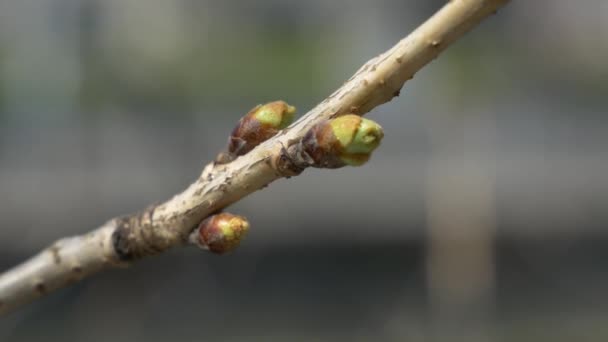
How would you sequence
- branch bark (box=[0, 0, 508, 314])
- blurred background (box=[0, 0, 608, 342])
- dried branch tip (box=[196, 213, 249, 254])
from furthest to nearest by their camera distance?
blurred background (box=[0, 0, 608, 342])
dried branch tip (box=[196, 213, 249, 254])
branch bark (box=[0, 0, 508, 314])

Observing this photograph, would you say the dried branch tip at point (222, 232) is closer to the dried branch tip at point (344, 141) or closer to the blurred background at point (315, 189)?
the dried branch tip at point (344, 141)

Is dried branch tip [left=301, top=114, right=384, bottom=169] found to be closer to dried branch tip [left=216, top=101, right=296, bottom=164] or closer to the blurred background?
dried branch tip [left=216, top=101, right=296, bottom=164]

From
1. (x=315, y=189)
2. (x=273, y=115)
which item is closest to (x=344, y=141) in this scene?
(x=273, y=115)

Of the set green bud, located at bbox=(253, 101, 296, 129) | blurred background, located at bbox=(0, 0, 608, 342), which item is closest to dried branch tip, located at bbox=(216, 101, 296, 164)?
green bud, located at bbox=(253, 101, 296, 129)

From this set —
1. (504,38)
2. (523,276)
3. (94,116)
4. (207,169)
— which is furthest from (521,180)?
(207,169)

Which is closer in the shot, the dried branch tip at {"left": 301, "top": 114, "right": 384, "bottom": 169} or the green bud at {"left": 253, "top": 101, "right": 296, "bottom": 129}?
the dried branch tip at {"left": 301, "top": 114, "right": 384, "bottom": 169}

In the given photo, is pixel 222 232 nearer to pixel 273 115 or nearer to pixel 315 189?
pixel 273 115

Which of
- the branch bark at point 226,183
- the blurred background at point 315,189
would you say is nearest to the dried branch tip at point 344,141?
the branch bark at point 226,183
